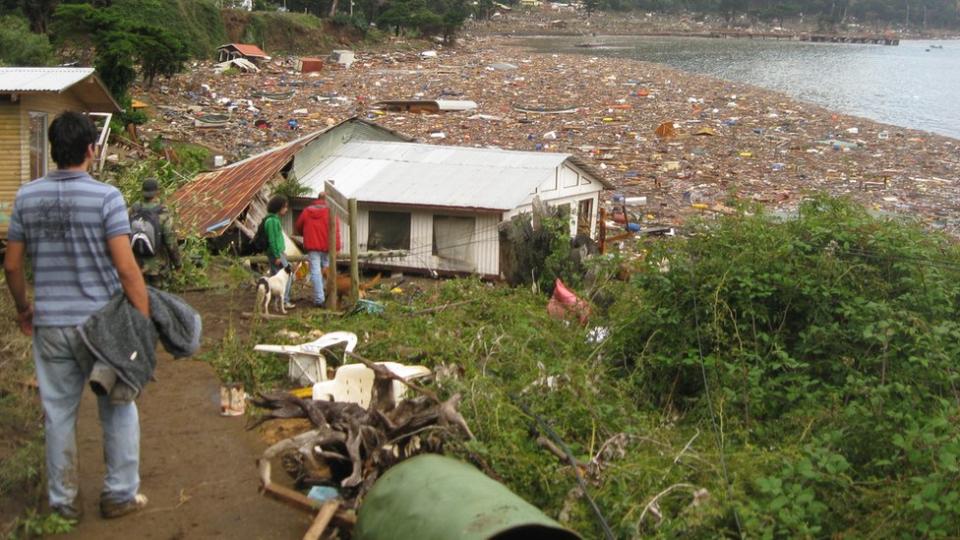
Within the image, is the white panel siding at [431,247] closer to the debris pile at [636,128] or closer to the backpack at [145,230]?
the debris pile at [636,128]

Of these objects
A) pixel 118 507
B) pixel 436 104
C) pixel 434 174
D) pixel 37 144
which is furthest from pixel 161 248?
pixel 436 104

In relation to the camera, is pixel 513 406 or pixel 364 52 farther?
pixel 364 52

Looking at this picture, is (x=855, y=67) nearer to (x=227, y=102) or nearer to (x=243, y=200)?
(x=227, y=102)

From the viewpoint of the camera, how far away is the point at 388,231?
13.5 metres

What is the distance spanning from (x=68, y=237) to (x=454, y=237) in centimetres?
952

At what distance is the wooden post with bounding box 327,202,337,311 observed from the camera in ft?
28.3

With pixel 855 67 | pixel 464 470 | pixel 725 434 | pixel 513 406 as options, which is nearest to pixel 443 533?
pixel 464 470

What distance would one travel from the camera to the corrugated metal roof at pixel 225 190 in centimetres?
1238

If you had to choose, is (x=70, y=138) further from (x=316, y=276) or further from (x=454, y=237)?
(x=454, y=237)

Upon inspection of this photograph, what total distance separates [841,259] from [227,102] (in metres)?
23.4

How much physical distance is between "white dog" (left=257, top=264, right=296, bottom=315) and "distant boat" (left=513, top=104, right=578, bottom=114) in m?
21.7

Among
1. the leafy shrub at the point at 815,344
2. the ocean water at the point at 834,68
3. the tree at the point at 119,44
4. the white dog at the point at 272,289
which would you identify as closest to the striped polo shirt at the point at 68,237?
the leafy shrub at the point at 815,344

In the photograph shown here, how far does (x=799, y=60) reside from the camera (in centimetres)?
6166

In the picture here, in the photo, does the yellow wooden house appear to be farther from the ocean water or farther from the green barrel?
the ocean water
